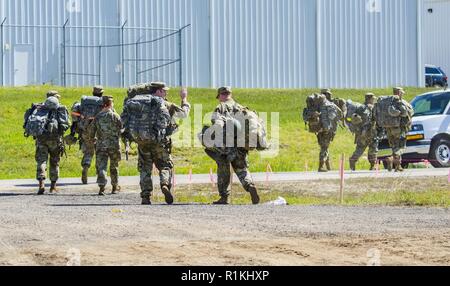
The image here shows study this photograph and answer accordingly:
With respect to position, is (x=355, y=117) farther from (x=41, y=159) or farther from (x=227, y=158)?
(x=227, y=158)

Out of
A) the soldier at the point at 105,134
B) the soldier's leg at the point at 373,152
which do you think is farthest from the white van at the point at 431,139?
the soldier at the point at 105,134

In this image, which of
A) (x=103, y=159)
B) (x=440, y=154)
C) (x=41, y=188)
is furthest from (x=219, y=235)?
Answer: (x=440, y=154)

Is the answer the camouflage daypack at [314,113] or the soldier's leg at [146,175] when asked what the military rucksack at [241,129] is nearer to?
the soldier's leg at [146,175]

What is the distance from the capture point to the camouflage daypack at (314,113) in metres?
27.0

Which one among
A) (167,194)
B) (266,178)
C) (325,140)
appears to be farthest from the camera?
(325,140)

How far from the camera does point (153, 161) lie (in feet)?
60.9

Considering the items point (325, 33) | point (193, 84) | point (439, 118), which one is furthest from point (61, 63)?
point (439, 118)

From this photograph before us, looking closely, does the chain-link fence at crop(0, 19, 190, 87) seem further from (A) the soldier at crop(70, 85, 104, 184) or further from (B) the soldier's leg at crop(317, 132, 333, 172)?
(A) the soldier at crop(70, 85, 104, 184)

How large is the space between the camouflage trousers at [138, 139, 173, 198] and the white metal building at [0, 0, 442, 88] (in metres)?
24.1

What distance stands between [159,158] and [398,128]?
9003mm

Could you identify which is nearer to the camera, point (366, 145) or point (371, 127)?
point (371, 127)

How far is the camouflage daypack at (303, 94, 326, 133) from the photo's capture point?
2695 cm

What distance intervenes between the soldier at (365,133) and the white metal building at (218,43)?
1620 centimetres

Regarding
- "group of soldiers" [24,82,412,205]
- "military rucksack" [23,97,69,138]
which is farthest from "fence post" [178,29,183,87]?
"military rucksack" [23,97,69,138]
